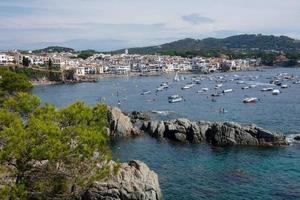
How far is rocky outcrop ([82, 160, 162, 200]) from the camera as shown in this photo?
34188 mm

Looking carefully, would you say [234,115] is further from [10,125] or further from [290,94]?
[10,125]

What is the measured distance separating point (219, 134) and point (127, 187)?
26205mm

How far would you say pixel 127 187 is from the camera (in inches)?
1374

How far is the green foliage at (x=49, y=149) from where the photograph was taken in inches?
817

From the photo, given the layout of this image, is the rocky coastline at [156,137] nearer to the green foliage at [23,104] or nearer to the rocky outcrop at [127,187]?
the rocky outcrop at [127,187]

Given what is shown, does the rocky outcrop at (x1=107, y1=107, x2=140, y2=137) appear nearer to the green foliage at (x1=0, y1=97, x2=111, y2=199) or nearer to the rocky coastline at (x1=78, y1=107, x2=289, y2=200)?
the rocky coastline at (x1=78, y1=107, x2=289, y2=200)

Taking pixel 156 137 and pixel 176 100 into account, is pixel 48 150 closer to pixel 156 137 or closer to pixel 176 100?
pixel 156 137

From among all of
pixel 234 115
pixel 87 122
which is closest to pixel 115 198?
pixel 87 122

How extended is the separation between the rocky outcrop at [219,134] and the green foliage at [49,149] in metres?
34.0

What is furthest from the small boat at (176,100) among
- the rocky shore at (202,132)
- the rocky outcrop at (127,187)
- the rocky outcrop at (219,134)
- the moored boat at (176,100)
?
the rocky outcrop at (127,187)

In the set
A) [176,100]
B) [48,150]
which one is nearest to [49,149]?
[48,150]

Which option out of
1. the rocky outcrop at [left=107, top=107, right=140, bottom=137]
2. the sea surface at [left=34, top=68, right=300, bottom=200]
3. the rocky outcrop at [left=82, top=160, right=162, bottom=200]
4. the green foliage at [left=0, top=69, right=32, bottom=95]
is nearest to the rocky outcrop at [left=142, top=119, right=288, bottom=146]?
the sea surface at [left=34, top=68, right=300, bottom=200]

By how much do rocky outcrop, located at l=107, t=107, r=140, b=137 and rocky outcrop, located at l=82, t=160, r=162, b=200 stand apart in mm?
27131

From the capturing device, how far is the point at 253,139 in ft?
190
